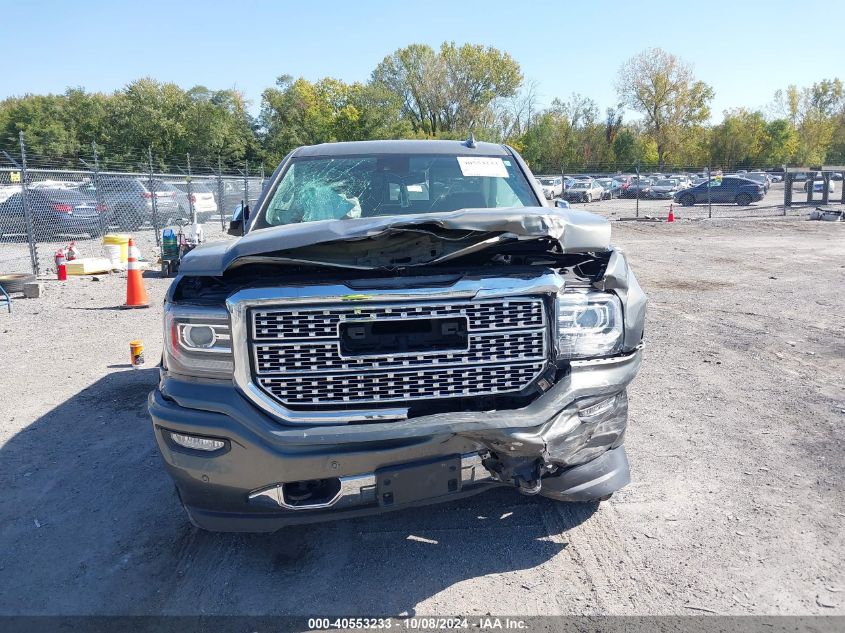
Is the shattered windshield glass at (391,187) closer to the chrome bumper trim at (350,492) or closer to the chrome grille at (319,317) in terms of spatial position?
the chrome grille at (319,317)

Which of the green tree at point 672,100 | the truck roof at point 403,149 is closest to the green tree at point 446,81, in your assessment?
the green tree at point 672,100

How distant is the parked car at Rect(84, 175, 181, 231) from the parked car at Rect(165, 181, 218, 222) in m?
0.47

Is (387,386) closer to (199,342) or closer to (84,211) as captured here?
(199,342)

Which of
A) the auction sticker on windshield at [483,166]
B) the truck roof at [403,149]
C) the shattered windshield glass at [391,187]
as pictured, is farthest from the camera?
the truck roof at [403,149]

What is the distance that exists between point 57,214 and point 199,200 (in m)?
5.10

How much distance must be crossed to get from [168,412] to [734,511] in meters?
2.89

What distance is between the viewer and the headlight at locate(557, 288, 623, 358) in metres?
3.01

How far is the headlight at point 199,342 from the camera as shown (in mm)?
2826

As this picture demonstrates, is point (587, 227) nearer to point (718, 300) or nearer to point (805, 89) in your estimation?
point (718, 300)

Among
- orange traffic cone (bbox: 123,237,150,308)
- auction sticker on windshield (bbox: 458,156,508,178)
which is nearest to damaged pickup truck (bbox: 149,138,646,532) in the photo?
auction sticker on windshield (bbox: 458,156,508,178)

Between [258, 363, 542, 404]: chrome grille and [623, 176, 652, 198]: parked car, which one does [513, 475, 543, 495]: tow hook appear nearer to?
[258, 363, 542, 404]: chrome grille

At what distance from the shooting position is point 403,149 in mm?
4871

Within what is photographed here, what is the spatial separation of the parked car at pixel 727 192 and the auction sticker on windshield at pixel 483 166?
31.8m

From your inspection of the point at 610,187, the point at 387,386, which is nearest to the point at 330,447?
the point at 387,386
